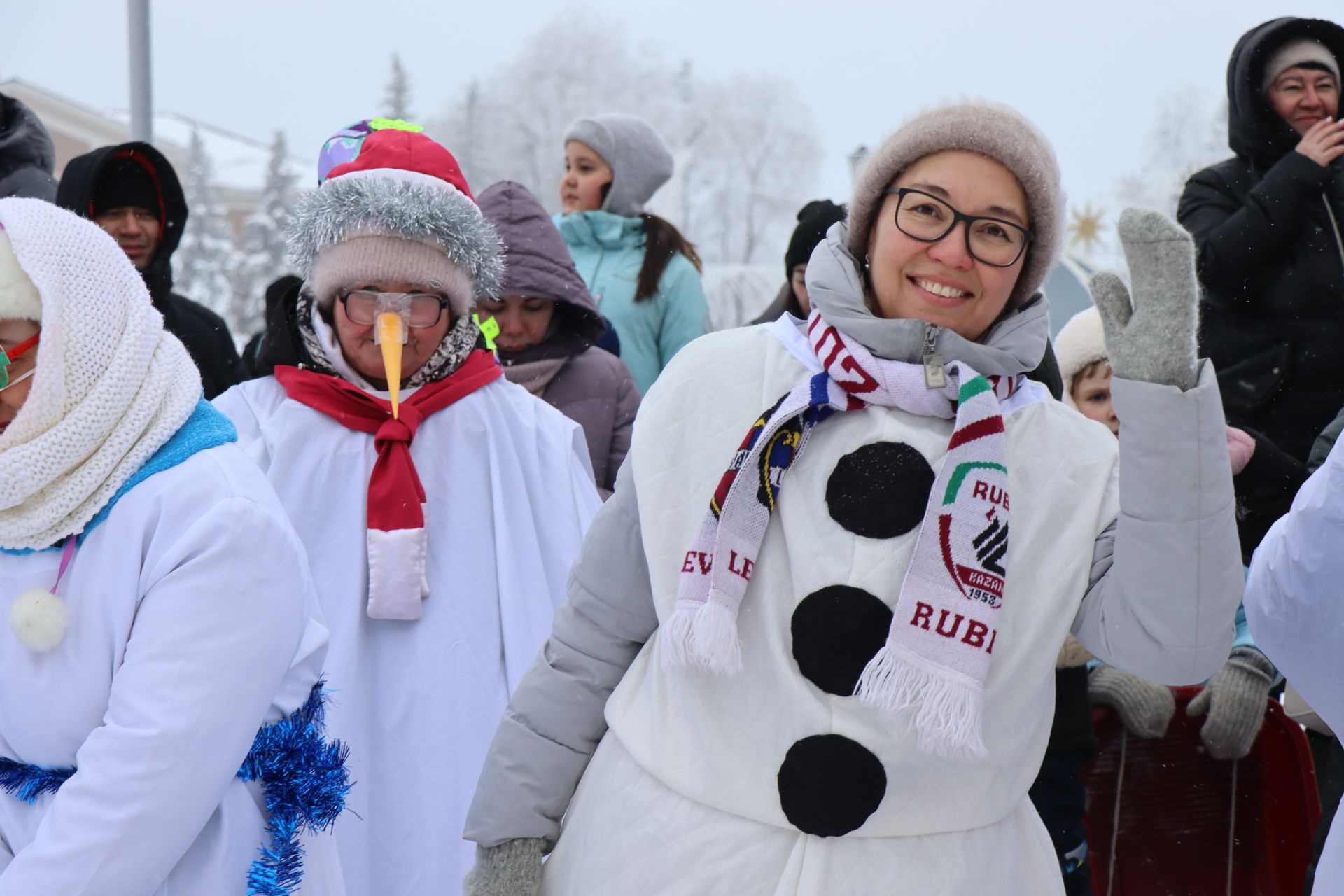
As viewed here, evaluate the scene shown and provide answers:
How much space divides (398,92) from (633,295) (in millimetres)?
26713

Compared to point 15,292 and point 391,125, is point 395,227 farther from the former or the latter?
point 15,292

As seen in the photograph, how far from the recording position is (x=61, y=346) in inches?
82.8

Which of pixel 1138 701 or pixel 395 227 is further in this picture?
pixel 1138 701

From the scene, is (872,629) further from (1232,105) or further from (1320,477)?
(1232,105)

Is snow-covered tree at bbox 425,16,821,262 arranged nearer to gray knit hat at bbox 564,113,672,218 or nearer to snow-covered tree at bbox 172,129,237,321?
snow-covered tree at bbox 172,129,237,321

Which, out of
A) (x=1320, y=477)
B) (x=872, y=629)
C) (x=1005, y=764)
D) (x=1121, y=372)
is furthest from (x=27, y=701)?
(x=1320, y=477)

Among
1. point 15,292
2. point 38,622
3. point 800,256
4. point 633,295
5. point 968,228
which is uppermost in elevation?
point 968,228

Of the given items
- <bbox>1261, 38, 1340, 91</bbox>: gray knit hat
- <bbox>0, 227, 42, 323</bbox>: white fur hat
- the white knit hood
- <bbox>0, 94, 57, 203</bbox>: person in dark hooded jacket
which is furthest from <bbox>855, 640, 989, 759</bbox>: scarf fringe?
<bbox>0, 94, 57, 203</bbox>: person in dark hooded jacket

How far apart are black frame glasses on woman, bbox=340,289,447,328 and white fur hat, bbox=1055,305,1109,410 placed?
75.7 inches

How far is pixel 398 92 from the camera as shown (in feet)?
101

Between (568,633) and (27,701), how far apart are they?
857 millimetres

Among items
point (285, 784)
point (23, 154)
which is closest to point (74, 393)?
point (285, 784)

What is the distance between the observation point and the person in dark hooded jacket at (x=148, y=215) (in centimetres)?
491

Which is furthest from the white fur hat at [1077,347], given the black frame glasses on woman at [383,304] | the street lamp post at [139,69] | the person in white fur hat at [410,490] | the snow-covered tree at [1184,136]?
the snow-covered tree at [1184,136]
